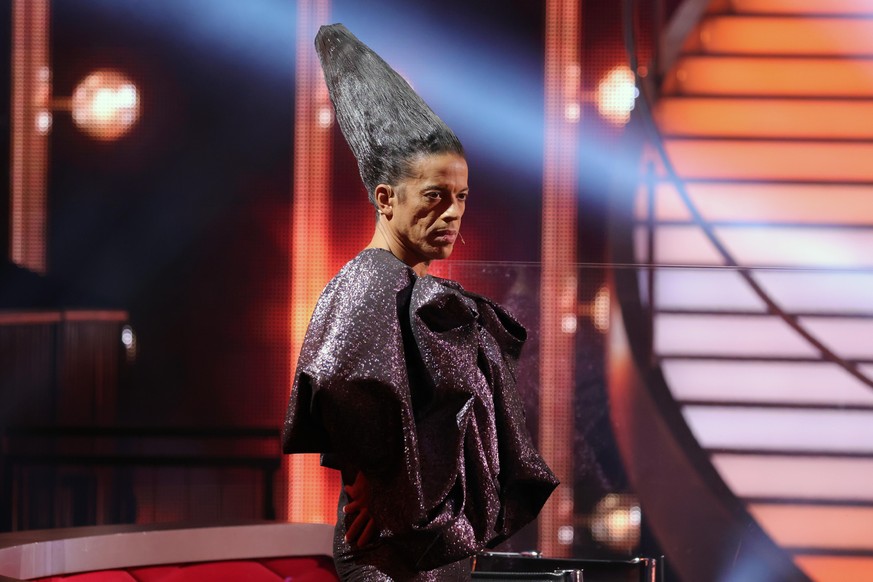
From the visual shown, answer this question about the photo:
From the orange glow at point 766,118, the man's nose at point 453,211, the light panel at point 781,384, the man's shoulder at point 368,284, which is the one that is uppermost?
the orange glow at point 766,118

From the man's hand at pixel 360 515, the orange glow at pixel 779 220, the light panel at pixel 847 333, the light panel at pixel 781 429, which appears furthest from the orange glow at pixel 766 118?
the man's hand at pixel 360 515

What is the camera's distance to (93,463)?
13.9ft

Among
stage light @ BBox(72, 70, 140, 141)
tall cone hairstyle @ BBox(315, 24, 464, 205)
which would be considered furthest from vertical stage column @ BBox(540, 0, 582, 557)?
tall cone hairstyle @ BBox(315, 24, 464, 205)

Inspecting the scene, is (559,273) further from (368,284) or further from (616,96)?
(368,284)

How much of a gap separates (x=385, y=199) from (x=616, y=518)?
2328 millimetres

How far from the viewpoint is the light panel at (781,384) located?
4.01 metres

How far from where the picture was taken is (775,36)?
4.59m

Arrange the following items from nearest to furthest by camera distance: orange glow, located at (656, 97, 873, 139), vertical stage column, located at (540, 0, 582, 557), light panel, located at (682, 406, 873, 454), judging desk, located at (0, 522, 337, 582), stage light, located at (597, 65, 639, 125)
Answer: judging desk, located at (0, 522, 337, 582) → vertical stage column, located at (540, 0, 582, 557) → light panel, located at (682, 406, 873, 454) → stage light, located at (597, 65, 639, 125) → orange glow, located at (656, 97, 873, 139)

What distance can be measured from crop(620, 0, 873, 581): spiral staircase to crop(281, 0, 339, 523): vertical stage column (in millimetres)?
1184

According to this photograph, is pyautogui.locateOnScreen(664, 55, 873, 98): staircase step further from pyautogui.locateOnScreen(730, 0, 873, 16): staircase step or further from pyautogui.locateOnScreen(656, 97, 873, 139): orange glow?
pyautogui.locateOnScreen(730, 0, 873, 16): staircase step

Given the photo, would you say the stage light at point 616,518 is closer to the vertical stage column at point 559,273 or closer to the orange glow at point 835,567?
the vertical stage column at point 559,273

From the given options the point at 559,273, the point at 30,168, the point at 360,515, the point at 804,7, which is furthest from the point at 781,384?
the point at 30,168

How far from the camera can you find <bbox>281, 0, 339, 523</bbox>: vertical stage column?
4.26 metres

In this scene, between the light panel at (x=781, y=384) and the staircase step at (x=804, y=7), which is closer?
Answer: the light panel at (x=781, y=384)
